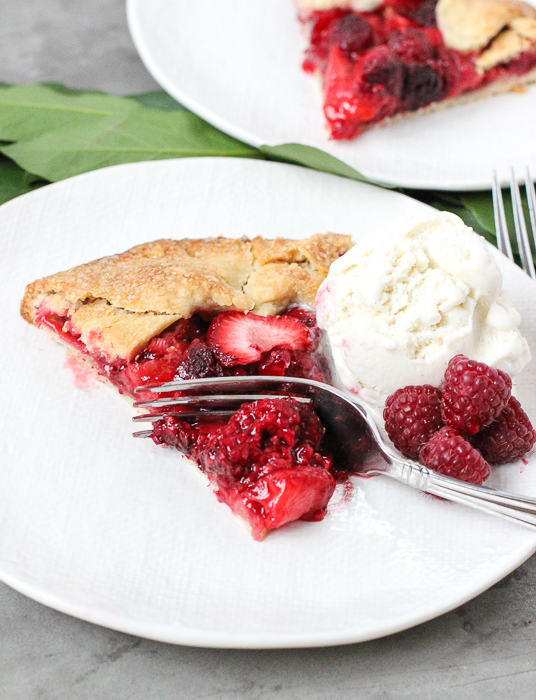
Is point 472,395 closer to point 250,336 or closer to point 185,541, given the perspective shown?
point 250,336

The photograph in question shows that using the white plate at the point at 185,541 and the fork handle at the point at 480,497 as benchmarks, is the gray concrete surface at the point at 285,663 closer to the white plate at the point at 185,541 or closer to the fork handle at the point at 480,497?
the white plate at the point at 185,541

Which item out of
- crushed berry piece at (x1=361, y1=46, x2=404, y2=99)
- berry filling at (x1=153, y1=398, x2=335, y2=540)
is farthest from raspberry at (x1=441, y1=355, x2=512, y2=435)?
crushed berry piece at (x1=361, y1=46, x2=404, y2=99)

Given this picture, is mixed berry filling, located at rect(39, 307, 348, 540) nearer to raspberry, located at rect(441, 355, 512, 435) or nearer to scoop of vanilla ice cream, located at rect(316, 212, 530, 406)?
scoop of vanilla ice cream, located at rect(316, 212, 530, 406)

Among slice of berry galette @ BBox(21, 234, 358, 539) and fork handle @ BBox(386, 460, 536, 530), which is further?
slice of berry galette @ BBox(21, 234, 358, 539)

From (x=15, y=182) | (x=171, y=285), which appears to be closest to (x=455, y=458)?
(x=171, y=285)

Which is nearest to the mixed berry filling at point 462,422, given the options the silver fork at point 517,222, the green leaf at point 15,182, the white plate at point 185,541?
the white plate at point 185,541

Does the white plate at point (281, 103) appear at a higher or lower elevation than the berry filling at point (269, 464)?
higher

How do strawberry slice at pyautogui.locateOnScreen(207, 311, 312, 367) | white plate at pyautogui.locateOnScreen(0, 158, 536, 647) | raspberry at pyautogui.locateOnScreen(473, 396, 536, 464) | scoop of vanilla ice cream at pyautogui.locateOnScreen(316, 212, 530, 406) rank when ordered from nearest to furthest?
white plate at pyautogui.locateOnScreen(0, 158, 536, 647), raspberry at pyautogui.locateOnScreen(473, 396, 536, 464), scoop of vanilla ice cream at pyautogui.locateOnScreen(316, 212, 530, 406), strawberry slice at pyautogui.locateOnScreen(207, 311, 312, 367)
